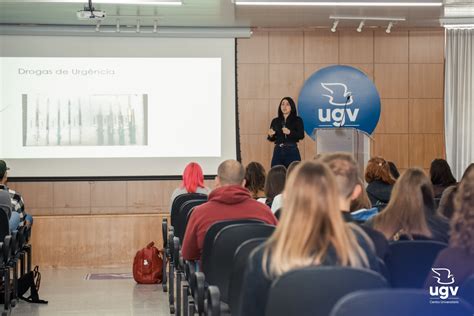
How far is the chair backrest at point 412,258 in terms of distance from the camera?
11.4ft

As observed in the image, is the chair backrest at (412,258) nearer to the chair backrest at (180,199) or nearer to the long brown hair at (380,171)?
the long brown hair at (380,171)

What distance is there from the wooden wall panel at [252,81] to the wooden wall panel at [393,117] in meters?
1.76

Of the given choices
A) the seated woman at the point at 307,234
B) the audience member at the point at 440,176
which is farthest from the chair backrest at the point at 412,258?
the audience member at the point at 440,176

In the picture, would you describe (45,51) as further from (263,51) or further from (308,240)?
(308,240)

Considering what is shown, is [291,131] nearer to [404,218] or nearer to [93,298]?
[93,298]

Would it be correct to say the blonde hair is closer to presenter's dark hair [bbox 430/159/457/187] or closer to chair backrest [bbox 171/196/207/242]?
chair backrest [bbox 171/196/207/242]

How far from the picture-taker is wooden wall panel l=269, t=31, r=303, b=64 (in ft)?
37.6

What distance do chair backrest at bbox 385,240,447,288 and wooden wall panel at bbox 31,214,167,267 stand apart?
6.63m

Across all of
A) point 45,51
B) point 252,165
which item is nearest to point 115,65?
point 45,51

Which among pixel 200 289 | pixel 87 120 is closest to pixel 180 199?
pixel 200 289

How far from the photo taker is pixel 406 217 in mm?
4129

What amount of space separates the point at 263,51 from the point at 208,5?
229cm

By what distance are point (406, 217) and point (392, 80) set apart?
304 inches

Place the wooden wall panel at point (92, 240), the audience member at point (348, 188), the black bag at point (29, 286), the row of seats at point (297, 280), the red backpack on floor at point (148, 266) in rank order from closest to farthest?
the row of seats at point (297, 280)
the audience member at point (348, 188)
the black bag at point (29, 286)
the red backpack on floor at point (148, 266)
the wooden wall panel at point (92, 240)
